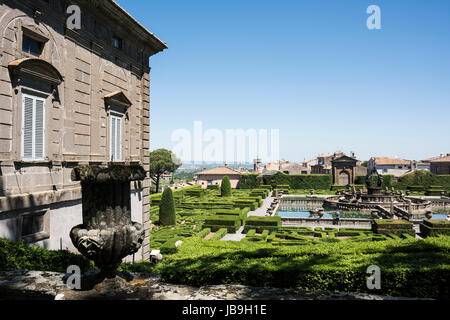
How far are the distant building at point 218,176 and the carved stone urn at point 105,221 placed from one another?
58723 mm

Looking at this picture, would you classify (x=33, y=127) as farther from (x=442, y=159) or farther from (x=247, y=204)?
(x=442, y=159)

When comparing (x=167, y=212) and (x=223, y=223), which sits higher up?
(x=167, y=212)

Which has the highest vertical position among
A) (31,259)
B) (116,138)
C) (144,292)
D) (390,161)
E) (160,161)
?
(390,161)

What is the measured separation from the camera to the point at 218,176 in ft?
217

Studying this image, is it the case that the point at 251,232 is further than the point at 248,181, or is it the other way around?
the point at 248,181

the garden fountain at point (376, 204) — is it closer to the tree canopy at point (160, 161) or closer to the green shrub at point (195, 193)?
the green shrub at point (195, 193)

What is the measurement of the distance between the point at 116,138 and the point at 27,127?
3868 millimetres

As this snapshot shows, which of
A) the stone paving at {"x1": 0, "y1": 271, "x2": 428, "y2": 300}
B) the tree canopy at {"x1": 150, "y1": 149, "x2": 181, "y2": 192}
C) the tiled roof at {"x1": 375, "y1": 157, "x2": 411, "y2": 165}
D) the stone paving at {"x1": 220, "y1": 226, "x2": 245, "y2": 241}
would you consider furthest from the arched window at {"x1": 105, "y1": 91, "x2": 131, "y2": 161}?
the tiled roof at {"x1": 375, "y1": 157, "x2": 411, "y2": 165}

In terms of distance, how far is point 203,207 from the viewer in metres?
33.3

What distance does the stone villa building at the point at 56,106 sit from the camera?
7281 millimetres

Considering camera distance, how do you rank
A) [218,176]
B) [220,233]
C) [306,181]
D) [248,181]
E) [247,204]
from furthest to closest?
[218,176]
[248,181]
[306,181]
[247,204]
[220,233]

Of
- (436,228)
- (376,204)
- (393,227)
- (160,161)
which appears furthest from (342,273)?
(160,161)
